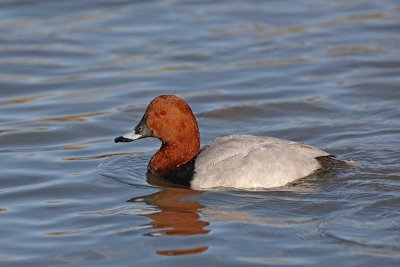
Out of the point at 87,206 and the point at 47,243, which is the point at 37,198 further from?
the point at 47,243

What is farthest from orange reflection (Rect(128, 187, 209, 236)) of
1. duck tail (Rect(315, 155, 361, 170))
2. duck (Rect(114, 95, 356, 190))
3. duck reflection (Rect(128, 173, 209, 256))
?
duck tail (Rect(315, 155, 361, 170))

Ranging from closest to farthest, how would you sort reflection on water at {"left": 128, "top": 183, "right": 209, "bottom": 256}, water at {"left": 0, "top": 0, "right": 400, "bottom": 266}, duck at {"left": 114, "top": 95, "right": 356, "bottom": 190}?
1. water at {"left": 0, "top": 0, "right": 400, "bottom": 266}
2. reflection on water at {"left": 128, "top": 183, "right": 209, "bottom": 256}
3. duck at {"left": 114, "top": 95, "right": 356, "bottom": 190}

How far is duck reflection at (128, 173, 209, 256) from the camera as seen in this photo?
26.6 feet

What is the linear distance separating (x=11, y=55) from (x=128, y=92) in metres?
2.82

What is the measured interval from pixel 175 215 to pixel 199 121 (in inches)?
136

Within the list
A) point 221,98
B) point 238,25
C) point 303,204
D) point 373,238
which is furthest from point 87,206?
point 238,25

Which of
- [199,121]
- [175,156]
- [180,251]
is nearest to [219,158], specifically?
[175,156]

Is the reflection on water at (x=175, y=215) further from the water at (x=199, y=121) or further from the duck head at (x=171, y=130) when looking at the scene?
the duck head at (x=171, y=130)

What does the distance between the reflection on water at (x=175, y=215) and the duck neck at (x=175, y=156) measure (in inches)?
12.2

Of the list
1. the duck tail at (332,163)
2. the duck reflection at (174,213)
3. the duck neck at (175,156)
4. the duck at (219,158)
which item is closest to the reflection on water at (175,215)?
the duck reflection at (174,213)

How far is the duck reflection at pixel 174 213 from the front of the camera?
26.6 ft

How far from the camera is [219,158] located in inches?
366

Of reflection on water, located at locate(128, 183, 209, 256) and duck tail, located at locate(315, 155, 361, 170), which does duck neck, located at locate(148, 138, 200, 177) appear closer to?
reflection on water, located at locate(128, 183, 209, 256)

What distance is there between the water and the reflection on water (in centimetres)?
2
